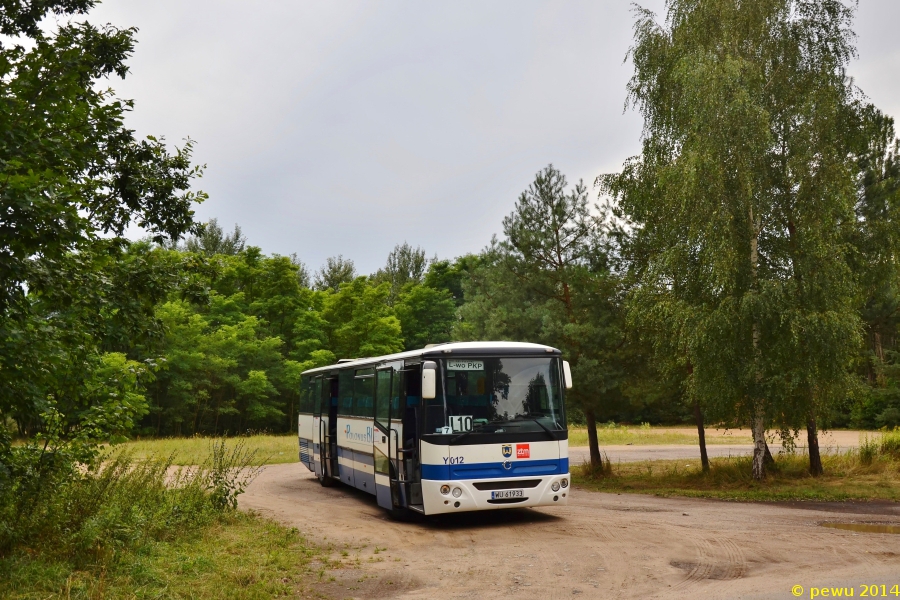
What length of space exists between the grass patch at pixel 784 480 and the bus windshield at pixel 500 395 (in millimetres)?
6509

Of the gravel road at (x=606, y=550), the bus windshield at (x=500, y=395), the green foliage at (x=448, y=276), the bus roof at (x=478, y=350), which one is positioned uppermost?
the green foliage at (x=448, y=276)

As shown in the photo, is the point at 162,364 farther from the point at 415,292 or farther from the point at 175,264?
the point at 415,292

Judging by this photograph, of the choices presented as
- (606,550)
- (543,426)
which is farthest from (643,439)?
(606,550)

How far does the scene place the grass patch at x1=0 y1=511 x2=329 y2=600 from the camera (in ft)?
24.7

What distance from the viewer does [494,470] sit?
42.0 ft

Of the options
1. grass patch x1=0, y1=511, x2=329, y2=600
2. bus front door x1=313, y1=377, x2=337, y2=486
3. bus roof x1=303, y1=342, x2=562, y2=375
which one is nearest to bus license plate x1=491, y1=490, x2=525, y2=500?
bus roof x1=303, y1=342, x2=562, y2=375

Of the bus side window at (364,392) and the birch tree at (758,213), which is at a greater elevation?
the birch tree at (758,213)

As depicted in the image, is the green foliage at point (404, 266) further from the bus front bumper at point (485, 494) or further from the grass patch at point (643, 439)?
the bus front bumper at point (485, 494)

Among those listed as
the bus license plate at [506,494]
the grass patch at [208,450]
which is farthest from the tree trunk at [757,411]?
the grass patch at [208,450]

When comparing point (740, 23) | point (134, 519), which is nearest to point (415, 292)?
point (740, 23)

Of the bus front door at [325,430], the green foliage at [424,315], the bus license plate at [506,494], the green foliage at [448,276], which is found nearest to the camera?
the bus license plate at [506,494]

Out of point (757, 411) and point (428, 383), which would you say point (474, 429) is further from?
point (757, 411)

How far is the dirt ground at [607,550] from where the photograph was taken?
8.34 m

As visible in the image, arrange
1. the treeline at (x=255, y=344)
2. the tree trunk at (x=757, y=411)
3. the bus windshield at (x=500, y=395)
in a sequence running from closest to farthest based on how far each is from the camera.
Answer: the bus windshield at (x=500, y=395)
the tree trunk at (x=757, y=411)
the treeline at (x=255, y=344)
